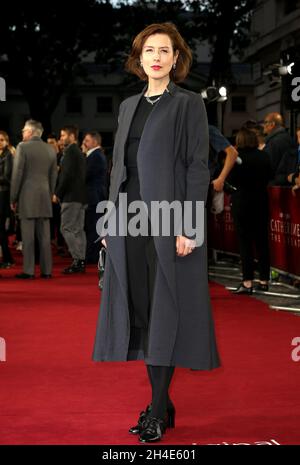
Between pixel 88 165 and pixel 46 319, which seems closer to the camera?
pixel 46 319

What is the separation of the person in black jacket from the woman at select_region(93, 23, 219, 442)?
10.3 meters

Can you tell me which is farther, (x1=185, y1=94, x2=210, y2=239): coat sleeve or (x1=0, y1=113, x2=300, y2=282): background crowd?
(x1=0, y1=113, x2=300, y2=282): background crowd

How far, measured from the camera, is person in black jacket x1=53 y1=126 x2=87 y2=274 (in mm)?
16109

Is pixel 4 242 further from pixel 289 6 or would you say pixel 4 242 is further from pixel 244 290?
pixel 289 6

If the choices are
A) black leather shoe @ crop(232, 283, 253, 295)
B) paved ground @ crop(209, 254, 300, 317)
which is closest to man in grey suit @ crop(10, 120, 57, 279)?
paved ground @ crop(209, 254, 300, 317)

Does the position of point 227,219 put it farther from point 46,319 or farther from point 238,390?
point 238,390

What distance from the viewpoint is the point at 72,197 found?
53.3 feet

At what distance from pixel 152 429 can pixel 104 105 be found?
88438 millimetres

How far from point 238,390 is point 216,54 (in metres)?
24.7

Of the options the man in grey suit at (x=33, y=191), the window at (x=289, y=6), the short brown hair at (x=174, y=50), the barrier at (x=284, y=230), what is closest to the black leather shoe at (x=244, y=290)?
the barrier at (x=284, y=230)

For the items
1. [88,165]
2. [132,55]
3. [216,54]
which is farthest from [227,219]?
[216,54]

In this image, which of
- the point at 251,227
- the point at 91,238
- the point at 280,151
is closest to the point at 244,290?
the point at 251,227

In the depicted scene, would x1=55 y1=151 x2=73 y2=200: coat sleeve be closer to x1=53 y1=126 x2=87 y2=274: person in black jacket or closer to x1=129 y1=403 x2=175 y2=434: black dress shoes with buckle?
x1=53 y1=126 x2=87 y2=274: person in black jacket

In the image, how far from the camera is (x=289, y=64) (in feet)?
48.3
